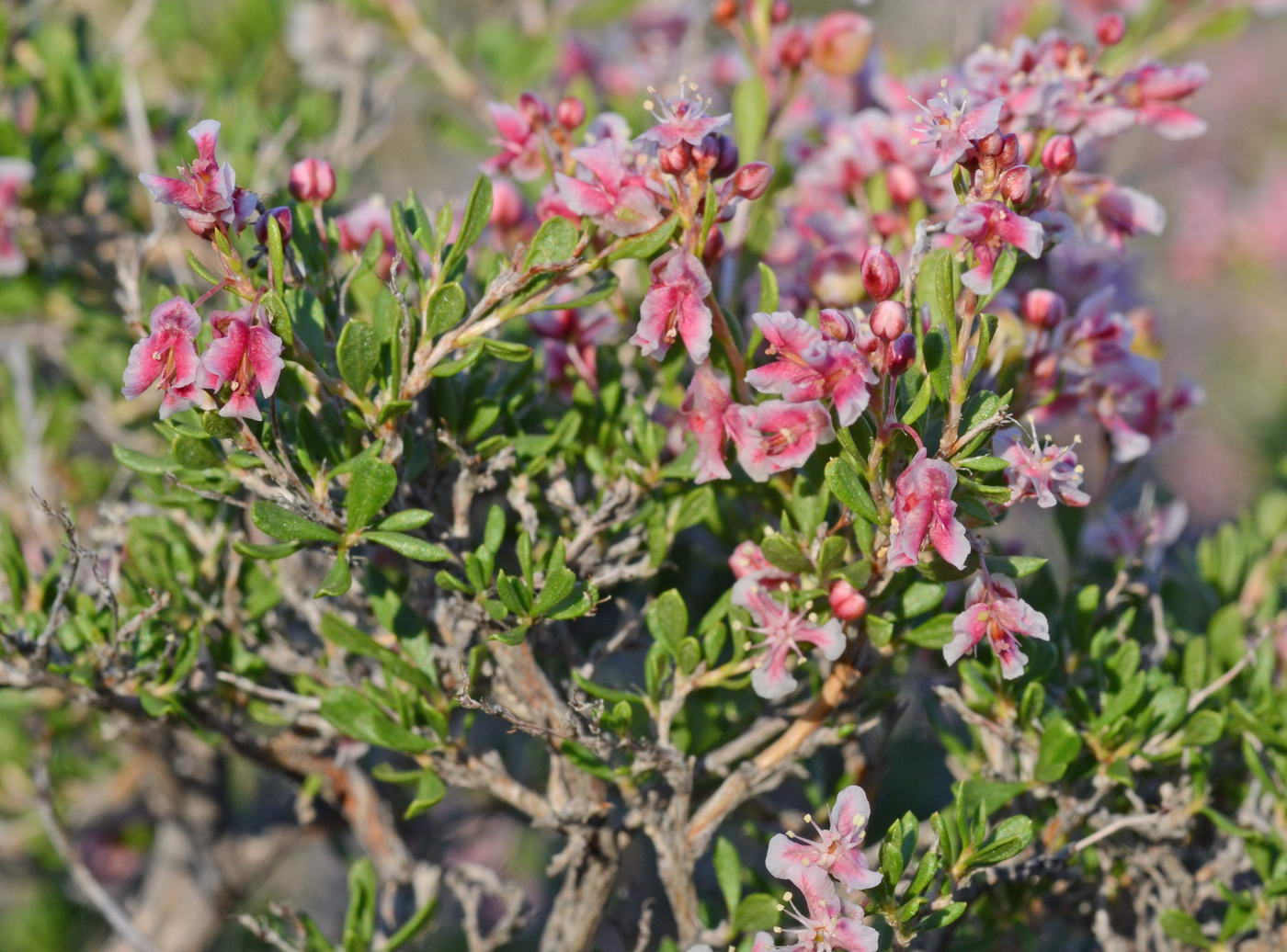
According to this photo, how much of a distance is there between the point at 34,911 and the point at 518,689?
2466 millimetres

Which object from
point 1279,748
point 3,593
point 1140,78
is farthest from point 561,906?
point 1140,78

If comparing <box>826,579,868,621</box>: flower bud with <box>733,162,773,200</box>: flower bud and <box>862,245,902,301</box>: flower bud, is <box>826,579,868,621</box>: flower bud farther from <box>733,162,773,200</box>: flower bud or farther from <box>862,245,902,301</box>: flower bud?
<box>733,162,773,200</box>: flower bud

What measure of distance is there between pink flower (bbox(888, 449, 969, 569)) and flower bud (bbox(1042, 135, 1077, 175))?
40cm

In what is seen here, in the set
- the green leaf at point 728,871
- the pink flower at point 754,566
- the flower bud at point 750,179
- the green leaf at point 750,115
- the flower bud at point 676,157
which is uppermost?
the green leaf at point 750,115

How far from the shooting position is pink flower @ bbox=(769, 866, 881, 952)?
3.81 ft

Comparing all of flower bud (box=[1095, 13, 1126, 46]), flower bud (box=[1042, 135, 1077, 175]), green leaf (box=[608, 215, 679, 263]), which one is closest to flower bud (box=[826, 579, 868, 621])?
green leaf (box=[608, 215, 679, 263])

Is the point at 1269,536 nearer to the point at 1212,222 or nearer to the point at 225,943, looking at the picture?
the point at 225,943

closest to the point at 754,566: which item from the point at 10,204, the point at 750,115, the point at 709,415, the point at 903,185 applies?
the point at 709,415

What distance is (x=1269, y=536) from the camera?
→ 1.90 metres

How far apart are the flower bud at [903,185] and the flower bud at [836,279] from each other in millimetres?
135

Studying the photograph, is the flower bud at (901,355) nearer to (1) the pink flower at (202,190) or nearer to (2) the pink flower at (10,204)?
(1) the pink flower at (202,190)

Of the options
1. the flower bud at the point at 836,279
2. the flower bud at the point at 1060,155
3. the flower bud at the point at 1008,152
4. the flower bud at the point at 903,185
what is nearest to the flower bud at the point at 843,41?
the flower bud at the point at 903,185

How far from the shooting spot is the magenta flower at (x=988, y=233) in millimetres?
1142

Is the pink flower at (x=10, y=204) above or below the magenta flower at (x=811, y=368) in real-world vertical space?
above
